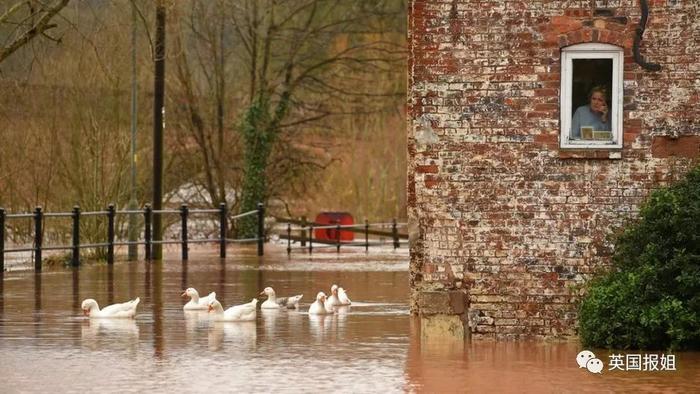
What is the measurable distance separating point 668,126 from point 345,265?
61.5ft

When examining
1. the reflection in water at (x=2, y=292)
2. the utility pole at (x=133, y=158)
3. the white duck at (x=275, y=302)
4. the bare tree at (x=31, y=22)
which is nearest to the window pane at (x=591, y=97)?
the white duck at (x=275, y=302)

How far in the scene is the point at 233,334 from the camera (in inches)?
754

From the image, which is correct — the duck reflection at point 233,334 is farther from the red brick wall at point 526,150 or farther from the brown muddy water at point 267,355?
the red brick wall at point 526,150

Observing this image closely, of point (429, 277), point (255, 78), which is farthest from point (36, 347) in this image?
point (255, 78)

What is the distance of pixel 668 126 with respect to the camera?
57.8ft

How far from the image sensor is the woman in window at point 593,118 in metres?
17.8

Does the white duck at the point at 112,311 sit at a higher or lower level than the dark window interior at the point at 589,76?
lower

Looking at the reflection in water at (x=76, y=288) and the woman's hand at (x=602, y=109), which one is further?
the reflection in water at (x=76, y=288)

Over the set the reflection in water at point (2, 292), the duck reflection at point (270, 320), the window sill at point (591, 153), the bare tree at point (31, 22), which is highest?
the bare tree at point (31, 22)

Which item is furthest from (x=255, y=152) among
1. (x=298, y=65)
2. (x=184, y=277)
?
(x=184, y=277)

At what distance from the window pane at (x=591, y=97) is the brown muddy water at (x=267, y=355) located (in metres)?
2.33

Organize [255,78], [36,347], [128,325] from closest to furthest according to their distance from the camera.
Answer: [36,347] → [128,325] → [255,78]

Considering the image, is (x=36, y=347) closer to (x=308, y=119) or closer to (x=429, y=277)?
(x=429, y=277)

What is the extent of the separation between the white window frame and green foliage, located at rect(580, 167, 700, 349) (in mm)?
1090
